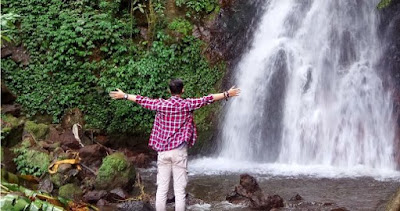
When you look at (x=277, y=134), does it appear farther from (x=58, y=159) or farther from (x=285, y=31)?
(x=58, y=159)

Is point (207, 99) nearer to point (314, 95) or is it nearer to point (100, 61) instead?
point (314, 95)

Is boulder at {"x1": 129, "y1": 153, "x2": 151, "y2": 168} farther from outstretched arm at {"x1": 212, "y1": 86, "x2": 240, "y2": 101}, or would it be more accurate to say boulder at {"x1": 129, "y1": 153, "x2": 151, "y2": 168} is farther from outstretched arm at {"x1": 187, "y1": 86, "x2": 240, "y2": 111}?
outstretched arm at {"x1": 212, "y1": 86, "x2": 240, "y2": 101}

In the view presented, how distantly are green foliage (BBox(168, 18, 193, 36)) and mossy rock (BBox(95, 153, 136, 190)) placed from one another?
4966 millimetres

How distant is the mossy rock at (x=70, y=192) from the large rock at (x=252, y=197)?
2.51 metres

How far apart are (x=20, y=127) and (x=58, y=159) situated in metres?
1.02

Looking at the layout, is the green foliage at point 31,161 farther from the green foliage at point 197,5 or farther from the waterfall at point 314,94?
the green foliage at point 197,5

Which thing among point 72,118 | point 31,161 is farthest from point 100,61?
point 31,161

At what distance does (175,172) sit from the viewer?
5918 millimetres

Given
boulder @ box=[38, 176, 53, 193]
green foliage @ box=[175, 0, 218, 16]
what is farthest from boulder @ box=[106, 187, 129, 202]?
green foliage @ box=[175, 0, 218, 16]

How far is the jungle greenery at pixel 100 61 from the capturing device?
12.2 meters

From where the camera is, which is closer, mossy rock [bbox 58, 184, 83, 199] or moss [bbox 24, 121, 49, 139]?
mossy rock [bbox 58, 184, 83, 199]

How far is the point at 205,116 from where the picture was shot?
41.4 feet

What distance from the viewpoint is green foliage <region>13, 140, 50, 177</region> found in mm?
8664

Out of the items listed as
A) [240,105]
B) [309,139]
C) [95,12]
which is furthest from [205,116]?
[95,12]
